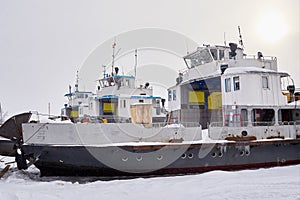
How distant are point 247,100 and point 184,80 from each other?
184 inches

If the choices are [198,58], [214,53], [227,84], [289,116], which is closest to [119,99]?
[198,58]

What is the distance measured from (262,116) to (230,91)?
2075 millimetres

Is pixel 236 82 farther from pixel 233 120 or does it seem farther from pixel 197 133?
pixel 197 133

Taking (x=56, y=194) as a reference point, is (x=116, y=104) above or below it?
above

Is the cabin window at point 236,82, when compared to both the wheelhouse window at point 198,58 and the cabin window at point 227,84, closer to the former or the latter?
the cabin window at point 227,84

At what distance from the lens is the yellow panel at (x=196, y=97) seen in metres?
16.4

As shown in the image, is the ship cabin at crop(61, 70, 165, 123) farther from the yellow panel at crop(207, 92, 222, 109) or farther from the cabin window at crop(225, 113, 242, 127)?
the cabin window at crop(225, 113, 242, 127)

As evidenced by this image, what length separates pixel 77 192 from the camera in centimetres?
681

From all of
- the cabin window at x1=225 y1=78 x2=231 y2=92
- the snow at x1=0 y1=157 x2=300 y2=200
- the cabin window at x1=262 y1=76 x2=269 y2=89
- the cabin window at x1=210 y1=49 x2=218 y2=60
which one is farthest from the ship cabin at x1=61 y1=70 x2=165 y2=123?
the snow at x1=0 y1=157 x2=300 y2=200

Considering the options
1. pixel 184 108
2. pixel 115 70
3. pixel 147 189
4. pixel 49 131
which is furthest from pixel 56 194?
pixel 115 70

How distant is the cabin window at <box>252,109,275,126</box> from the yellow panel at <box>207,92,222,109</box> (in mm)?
2965

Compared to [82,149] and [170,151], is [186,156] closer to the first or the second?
[170,151]

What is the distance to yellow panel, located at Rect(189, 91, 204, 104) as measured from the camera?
16.4 m

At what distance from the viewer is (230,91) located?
515 inches
